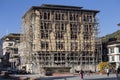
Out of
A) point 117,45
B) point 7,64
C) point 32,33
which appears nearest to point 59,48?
point 32,33

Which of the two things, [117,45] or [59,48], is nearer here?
[59,48]

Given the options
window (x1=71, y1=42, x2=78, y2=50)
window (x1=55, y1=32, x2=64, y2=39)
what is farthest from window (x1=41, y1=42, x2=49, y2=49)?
window (x1=71, y1=42, x2=78, y2=50)

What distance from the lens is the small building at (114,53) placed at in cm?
9477

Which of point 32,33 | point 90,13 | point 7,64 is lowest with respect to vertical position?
point 7,64

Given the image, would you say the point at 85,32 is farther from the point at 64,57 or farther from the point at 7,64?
the point at 7,64

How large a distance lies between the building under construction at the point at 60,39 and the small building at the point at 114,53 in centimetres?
457

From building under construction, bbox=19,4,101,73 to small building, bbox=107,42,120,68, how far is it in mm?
4565

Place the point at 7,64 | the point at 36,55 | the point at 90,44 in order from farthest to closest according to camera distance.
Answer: the point at 7,64
the point at 90,44
the point at 36,55

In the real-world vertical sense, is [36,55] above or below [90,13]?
below

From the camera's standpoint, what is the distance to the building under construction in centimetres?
8812

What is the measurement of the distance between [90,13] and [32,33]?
58.1 ft

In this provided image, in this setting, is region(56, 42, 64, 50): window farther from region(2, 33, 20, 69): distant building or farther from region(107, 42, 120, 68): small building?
region(2, 33, 20, 69): distant building

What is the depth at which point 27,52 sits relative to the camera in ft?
308

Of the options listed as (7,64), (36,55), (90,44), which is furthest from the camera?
(7,64)
